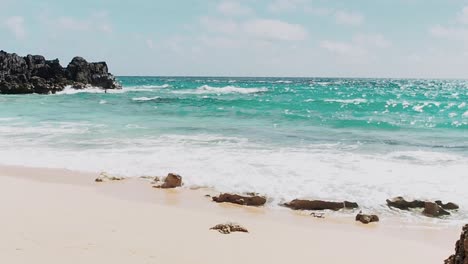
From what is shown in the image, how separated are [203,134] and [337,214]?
1288 centimetres

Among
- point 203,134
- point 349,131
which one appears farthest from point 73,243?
point 349,131

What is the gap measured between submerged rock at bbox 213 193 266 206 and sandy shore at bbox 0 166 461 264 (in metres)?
0.27

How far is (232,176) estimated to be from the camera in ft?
42.0

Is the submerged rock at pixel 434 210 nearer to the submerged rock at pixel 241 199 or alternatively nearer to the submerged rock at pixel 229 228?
the submerged rock at pixel 241 199

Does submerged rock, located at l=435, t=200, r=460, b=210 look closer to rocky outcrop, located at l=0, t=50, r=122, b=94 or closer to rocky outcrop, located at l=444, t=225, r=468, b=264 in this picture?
rocky outcrop, located at l=444, t=225, r=468, b=264

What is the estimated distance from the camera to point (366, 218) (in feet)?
30.3

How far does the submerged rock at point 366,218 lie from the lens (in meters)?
9.23

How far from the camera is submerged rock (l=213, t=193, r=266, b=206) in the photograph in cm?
1036

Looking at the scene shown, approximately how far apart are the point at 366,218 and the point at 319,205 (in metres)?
1.16

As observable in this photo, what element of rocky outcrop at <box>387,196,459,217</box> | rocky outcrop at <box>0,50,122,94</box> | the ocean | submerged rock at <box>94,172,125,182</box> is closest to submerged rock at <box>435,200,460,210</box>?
rocky outcrop at <box>387,196,459,217</box>

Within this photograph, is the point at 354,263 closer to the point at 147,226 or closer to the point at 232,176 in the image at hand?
the point at 147,226

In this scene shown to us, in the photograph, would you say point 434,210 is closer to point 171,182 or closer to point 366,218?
point 366,218

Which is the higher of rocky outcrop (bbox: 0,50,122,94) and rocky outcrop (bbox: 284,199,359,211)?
rocky outcrop (bbox: 0,50,122,94)

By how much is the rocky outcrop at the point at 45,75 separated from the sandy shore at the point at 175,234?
55.4 meters
